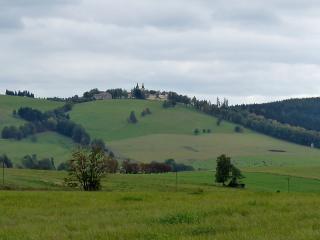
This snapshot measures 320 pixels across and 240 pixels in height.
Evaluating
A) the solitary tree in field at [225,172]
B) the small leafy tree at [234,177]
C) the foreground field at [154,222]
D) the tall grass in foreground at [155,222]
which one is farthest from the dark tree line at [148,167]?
the tall grass in foreground at [155,222]

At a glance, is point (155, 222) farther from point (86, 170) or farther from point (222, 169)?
point (222, 169)

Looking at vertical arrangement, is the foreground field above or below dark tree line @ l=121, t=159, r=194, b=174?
above

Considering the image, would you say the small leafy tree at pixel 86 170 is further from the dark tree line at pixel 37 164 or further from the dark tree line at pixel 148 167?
the dark tree line at pixel 37 164

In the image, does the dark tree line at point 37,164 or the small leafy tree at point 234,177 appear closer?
the small leafy tree at point 234,177

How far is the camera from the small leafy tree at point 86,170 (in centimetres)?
6016

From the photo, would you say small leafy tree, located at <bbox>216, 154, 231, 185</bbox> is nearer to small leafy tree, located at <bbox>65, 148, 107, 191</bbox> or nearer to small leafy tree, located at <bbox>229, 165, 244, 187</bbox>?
small leafy tree, located at <bbox>229, 165, 244, 187</bbox>

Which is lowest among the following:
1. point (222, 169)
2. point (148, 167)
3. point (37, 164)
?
point (148, 167)

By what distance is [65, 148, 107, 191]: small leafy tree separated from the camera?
60.2 m

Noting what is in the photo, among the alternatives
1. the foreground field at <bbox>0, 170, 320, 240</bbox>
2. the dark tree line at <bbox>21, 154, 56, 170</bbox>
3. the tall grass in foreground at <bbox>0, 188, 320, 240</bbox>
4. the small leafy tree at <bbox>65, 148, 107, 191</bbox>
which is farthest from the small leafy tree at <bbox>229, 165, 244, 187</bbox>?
the dark tree line at <bbox>21, 154, 56, 170</bbox>

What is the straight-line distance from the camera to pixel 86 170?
198 ft

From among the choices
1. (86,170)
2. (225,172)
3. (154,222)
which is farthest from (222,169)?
(154,222)

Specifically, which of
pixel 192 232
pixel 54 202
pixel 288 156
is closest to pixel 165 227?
pixel 192 232

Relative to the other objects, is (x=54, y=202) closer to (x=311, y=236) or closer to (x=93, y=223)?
(x=93, y=223)

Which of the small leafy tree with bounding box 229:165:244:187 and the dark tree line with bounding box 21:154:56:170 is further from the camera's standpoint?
the dark tree line with bounding box 21:154:56:170
